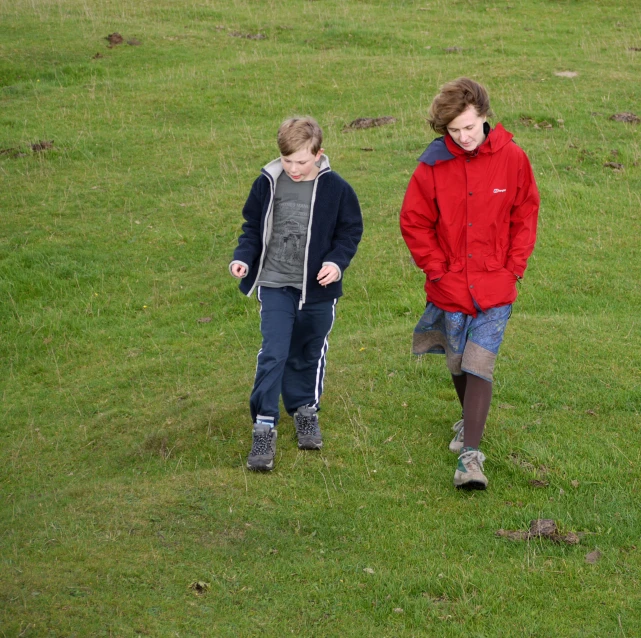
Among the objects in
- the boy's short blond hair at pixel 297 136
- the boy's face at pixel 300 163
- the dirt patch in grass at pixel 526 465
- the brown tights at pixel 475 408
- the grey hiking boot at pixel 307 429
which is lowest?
the grey hiking boot at pixel 307 429

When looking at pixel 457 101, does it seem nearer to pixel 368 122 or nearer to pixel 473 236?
pixel 473 236

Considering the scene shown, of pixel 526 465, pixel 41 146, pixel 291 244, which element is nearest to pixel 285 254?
pixel 291 244

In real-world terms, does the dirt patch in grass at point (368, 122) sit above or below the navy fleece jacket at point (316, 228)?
below

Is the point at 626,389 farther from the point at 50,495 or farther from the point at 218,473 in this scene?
the point at 50,495

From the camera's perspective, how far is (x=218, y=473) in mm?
5805

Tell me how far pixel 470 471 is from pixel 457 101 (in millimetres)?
2203

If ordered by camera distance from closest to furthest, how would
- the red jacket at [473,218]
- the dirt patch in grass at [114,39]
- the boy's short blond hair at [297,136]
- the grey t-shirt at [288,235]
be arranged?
1. the red jacket at [473,218]
2. the boy's short blond hair at [297,136]
3. the grey t-shirt at [288,235]
4. the dirt patch in grass at [114,39]


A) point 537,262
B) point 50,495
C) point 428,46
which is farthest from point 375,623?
point 428,46

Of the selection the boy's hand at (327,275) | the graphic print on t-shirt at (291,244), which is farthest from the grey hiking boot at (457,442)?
the graphic print on t-shirt at (291,244)

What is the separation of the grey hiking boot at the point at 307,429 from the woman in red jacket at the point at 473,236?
1039mm

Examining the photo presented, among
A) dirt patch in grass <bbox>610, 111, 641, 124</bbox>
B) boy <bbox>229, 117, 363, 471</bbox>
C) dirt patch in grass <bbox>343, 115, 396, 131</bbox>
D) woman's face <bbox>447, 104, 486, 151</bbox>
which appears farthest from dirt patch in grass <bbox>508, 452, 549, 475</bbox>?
dirt patch in grass <bbox>610, 111, 641, 124</bbox>

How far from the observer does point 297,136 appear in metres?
5.50

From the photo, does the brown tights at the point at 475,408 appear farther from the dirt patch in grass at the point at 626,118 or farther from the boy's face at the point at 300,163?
the dirt patch in grass at the point at 626,118

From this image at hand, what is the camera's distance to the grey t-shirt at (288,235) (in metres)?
5.80
